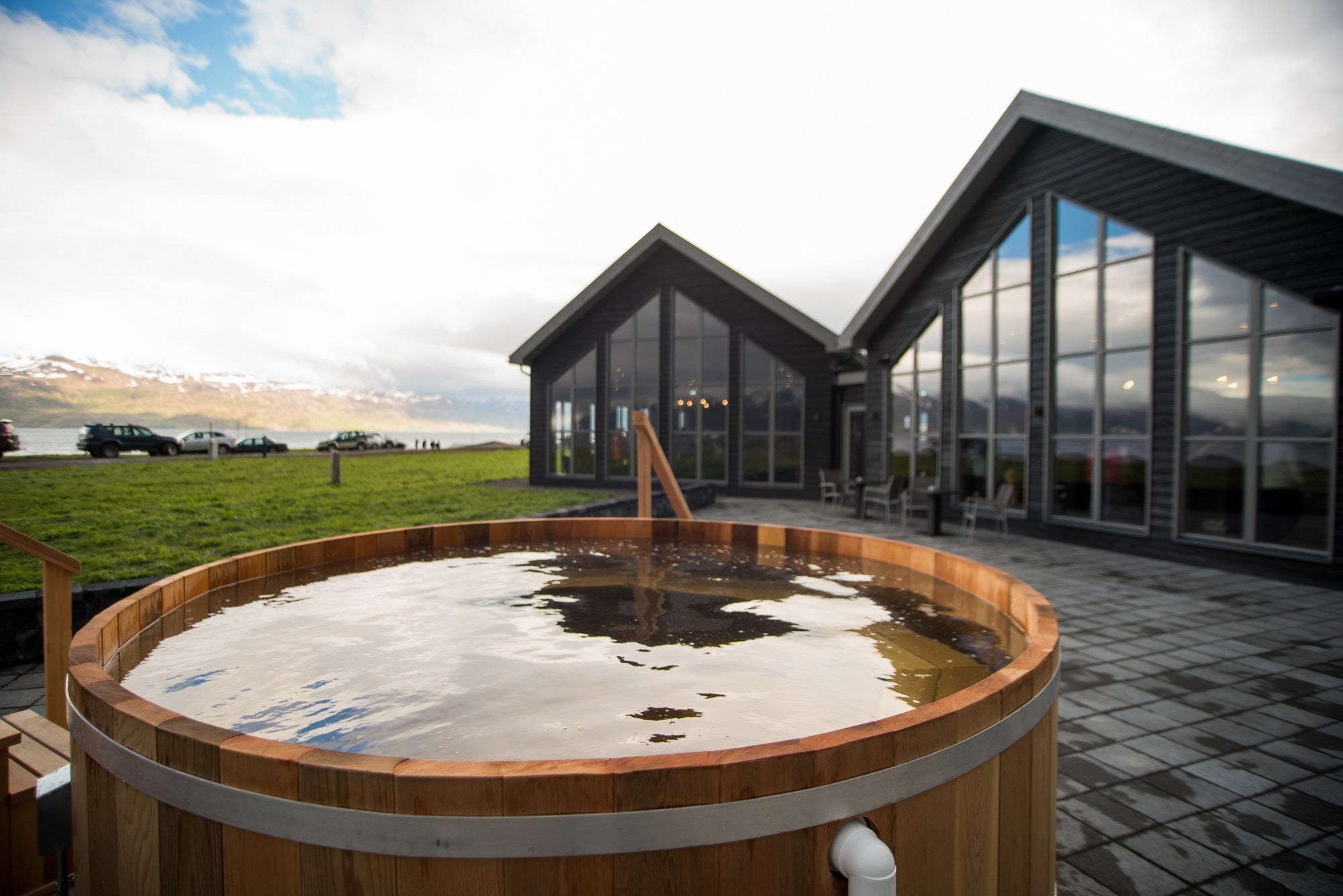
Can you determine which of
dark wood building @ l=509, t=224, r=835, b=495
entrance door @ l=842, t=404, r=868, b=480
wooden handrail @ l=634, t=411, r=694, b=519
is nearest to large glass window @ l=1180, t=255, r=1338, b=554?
wooden handrail @ l=634, t=411, r=694, b=519

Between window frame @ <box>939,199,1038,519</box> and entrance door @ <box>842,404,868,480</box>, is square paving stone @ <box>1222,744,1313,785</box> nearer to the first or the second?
window frame @ <box>939,199,1038,519</box>

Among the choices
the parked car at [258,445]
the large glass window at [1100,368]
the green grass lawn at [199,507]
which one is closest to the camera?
the green grass lawn at [199,507]

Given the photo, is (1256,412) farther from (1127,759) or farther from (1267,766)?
(1127,759)

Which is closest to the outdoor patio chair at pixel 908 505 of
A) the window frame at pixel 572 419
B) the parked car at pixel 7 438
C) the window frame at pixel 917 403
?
the window frame at pixel 917 403

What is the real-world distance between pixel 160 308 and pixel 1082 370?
11381 mm

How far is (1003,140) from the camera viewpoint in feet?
32.2

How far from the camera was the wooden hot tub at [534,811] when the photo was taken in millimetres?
1104

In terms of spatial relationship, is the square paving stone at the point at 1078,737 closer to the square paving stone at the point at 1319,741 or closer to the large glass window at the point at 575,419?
the square paving stone at the point at 1319,741

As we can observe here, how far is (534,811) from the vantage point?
110 centimetres

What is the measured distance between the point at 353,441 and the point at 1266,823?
4399 centimetres

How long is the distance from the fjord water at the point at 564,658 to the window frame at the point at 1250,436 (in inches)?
241

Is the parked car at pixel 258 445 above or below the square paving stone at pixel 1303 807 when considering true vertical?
above

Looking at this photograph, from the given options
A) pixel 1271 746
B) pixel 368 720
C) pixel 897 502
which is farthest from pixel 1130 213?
pixel 368 720

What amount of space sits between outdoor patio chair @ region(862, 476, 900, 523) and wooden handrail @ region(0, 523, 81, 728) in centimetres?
1027
